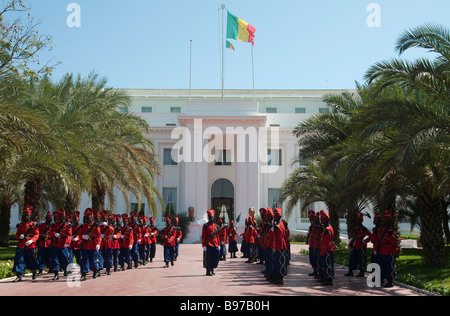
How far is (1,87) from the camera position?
509 inches

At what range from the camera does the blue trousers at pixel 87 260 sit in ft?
40.8

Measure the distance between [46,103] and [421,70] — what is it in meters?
12.2

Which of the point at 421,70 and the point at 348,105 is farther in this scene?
the point at 348,105

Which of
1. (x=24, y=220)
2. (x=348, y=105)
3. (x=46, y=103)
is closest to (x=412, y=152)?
(x=348, y=105)

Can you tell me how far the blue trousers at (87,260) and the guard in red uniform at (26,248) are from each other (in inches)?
50.4

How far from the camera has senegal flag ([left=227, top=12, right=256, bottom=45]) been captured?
35.6 m

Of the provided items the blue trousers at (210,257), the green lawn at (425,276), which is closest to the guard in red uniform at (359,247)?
the green lawn at (425,276)

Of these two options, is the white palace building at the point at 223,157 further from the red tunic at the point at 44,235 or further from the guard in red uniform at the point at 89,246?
the guard in red uniform at the point at 89,246

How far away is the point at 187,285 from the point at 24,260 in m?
4.51

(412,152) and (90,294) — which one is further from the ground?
(412,152)

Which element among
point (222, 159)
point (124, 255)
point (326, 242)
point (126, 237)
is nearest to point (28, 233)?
point (126, 237)

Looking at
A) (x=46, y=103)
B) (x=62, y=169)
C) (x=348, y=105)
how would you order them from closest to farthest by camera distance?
(x=62, y=169) < (x=46, y=103) < (x=348, y=105)

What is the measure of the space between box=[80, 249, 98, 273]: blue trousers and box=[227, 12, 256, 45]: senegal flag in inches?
1026
